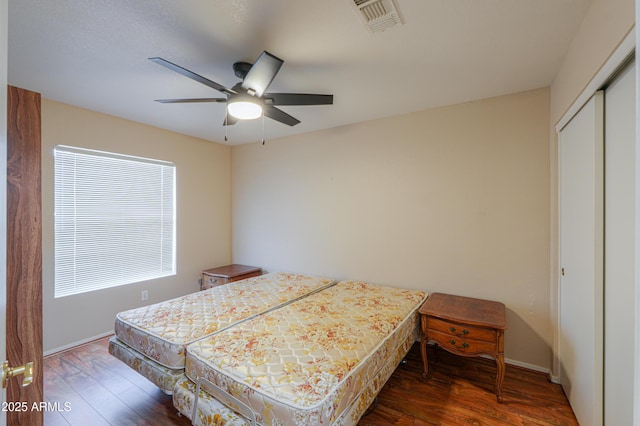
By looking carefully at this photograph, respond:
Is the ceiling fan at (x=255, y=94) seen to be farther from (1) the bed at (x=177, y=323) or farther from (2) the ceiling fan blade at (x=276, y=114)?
(1) the bed at (x=177, y=323)

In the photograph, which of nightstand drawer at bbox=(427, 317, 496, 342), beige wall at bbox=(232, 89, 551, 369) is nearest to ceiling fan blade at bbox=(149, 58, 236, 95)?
beige wall at bbox=(232, 89, 551, 369)

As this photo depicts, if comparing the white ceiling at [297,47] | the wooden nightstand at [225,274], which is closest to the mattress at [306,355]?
the wooden nightstand at [225,274]

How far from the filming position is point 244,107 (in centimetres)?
190

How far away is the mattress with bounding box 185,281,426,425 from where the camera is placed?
4.34ft

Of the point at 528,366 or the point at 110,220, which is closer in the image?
the point at 528,366

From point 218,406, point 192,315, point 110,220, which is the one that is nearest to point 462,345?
point 218,406

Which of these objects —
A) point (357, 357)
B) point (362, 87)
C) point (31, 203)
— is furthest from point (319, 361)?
point (362, 87)

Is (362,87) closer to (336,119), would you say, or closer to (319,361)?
(336,119)

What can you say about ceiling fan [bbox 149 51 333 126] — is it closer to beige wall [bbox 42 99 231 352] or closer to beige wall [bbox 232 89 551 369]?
beige wall [bbox 232 89 551 369]

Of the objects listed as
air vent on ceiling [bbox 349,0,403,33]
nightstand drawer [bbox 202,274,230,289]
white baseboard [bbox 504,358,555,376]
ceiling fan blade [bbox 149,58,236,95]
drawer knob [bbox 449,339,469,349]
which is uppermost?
air vent on ceiling [bbox 349,0,403,33]

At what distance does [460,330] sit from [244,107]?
2.34 m

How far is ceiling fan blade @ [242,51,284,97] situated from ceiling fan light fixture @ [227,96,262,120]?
0.06 meters

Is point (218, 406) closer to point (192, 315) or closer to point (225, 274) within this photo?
point (192, 315)

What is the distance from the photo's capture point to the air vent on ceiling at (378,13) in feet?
4.69
